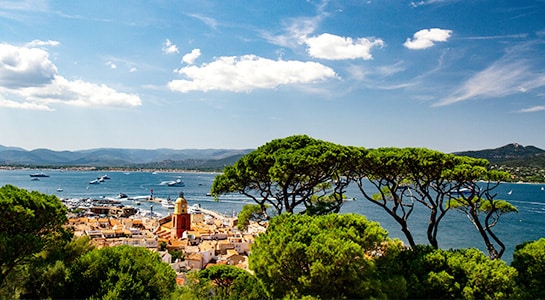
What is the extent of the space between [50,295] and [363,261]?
29.8 ft

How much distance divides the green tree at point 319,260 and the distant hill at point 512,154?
138501 millimetres

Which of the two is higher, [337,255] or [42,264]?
[337,255]

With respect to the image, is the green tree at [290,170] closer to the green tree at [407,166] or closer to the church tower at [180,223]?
the green tree at [407,166]

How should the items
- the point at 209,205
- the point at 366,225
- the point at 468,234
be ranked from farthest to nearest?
the point at 209,205, the point at 468,234, the point at 366,225

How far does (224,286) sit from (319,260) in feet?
21.9

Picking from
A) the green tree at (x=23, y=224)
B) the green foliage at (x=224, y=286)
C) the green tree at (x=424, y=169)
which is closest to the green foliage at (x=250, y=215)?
the green foliage at (x=224, y=286)

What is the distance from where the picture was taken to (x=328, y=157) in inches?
469

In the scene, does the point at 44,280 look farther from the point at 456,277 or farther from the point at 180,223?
the point at 180,223

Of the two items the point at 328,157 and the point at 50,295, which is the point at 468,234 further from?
the point at 50,295

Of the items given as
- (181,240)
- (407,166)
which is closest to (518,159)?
(181,240)

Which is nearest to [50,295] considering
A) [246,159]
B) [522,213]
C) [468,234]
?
[246,159]

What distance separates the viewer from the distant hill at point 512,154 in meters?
130

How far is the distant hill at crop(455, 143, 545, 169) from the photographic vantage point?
129825 mm

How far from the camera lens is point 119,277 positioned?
10828 millimetres
